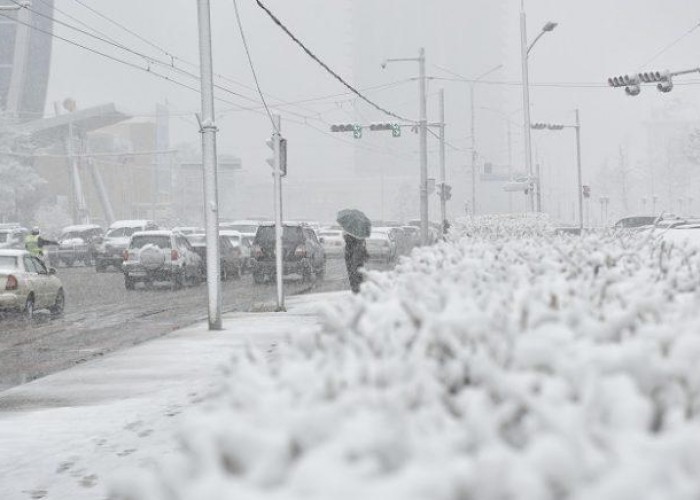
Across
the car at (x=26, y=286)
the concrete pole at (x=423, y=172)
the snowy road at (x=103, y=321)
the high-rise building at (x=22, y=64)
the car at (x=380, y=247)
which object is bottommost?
the snowy road at (x=103, y=321)

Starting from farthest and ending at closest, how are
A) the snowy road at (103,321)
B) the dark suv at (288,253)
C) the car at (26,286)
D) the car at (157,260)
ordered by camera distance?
the dark suv at (288,253)
the car at (157,260)
the car at (26,286)
the snowy road at (103,321)

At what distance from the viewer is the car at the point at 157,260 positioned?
Result: 29.2 meters

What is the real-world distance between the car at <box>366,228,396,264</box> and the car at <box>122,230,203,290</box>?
1286 centimetres

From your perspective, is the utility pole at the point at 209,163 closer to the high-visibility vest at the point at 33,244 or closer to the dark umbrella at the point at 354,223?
the dark umbrella at the point at 354,223

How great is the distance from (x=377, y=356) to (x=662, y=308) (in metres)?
1.32

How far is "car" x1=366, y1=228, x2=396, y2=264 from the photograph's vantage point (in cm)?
4272

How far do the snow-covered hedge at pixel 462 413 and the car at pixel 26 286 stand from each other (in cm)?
1702

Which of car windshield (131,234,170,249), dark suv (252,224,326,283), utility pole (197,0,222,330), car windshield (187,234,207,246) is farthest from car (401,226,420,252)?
utility pole (197,0,222,330)

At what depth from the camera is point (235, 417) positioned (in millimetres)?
2303

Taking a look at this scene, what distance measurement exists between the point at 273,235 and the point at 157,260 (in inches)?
131

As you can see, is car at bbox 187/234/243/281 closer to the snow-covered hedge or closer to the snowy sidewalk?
the snowy sidewalk

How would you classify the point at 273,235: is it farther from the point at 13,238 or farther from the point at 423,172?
the point at 13,238

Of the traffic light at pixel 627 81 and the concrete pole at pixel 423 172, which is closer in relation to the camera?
the traffic light at pixel 627 81

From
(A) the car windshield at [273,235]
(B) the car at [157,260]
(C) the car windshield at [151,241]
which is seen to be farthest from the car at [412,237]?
(C) the car windshield at [151,241]
